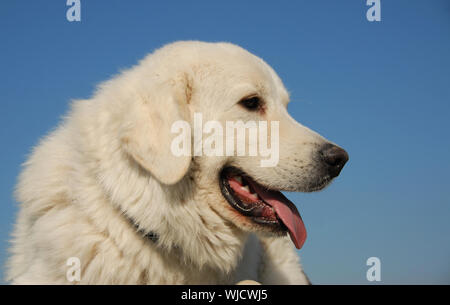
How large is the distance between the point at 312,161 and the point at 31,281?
2497 mm

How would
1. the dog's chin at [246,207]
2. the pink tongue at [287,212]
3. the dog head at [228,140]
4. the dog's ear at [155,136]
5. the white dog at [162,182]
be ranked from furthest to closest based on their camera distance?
the pink tongue at [287,212]
the dog's chin at [246,207]
the dog head at [228,140]
the white dog at [162,182]
the dog's ear at [155,136]

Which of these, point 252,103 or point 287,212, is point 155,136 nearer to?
point 252,103

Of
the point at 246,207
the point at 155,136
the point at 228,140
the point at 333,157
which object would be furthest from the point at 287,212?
the point at 155,136

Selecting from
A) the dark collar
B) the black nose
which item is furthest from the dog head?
the dark collar

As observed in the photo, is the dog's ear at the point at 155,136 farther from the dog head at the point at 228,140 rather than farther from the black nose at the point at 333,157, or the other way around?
the black nose at the point at 333,157

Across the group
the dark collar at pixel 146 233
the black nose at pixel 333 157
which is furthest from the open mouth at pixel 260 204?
the dark collar at pixel 146 233

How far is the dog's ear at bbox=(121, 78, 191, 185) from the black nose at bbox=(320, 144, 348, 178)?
117 cm

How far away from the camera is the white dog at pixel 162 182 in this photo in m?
3.63

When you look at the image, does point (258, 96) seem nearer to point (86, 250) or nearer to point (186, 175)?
point (186, 175)

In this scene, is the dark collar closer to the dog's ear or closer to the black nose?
the dog's ear

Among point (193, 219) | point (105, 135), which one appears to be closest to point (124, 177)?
point (105, 135)

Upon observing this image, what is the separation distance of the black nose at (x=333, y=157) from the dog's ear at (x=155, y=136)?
→ 1.17 metres

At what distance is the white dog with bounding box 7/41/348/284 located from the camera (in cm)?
363
